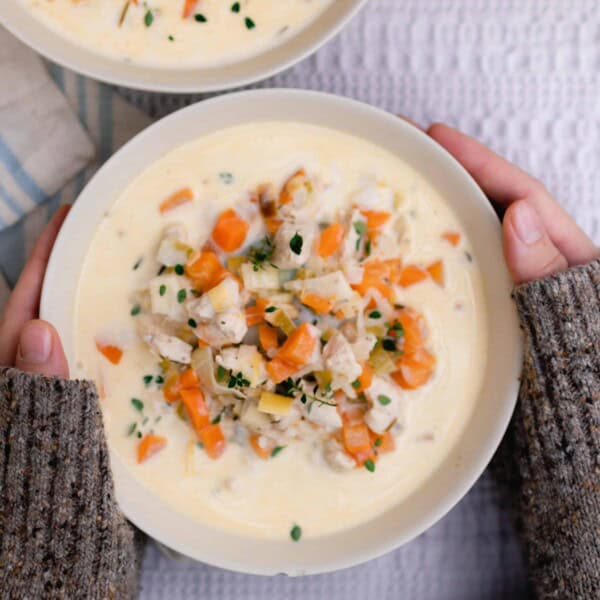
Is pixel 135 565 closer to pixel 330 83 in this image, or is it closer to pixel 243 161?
pixel 243 161

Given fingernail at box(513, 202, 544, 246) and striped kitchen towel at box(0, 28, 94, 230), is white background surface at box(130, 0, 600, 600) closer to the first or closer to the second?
striped kitchen towel at box(0, 28, 94, 230)

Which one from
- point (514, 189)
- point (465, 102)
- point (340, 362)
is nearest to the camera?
point (340, 362)

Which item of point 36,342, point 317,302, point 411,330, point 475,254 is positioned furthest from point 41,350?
point 475,254

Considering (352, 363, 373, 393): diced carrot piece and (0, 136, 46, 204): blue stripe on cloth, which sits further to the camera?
(0, 136, 46, 204): blue stripe on cloth

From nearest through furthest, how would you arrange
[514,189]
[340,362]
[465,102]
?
[340,362] → [514,189] → [465,102]

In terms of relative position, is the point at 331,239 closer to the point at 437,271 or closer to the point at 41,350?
the point at 437,271

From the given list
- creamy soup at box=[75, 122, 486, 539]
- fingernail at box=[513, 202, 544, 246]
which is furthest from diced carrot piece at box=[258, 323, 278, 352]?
fingernail at box=[513, 202, 544, 246]

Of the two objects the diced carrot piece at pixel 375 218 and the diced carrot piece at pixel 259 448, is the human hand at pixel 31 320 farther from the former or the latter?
the diced carrot piece at pixel 375 218
